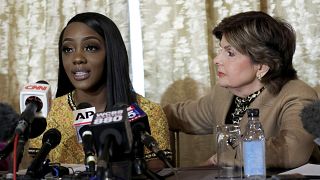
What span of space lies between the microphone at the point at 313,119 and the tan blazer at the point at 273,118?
0.48m

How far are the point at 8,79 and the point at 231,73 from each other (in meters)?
1.46

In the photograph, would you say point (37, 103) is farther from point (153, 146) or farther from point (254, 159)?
point (254, 159)

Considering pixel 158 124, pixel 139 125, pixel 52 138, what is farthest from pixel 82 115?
pixel 158 124

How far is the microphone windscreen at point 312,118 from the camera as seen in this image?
1.72m

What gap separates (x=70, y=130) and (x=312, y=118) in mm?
1187

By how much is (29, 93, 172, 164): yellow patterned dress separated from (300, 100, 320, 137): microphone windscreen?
32.8 inches

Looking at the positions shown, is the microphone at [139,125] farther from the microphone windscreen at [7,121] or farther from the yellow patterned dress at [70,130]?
the yellow patterned dress at [70,130]

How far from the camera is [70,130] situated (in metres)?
2.58

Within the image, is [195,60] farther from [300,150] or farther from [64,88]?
[300,150]

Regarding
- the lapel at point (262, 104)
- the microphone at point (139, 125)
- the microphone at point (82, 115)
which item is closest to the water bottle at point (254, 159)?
the microphone at point (139, 125)

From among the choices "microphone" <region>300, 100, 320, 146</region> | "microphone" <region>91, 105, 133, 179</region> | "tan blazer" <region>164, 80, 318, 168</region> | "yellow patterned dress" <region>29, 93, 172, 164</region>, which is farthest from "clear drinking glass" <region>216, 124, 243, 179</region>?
"microphone" <region>91, 105, 133, 179</region>

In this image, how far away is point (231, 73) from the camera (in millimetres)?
2498

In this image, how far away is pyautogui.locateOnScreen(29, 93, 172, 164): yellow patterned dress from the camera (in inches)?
99.6

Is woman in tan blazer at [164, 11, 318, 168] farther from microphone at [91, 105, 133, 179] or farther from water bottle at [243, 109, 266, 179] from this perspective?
microphone at [91, 105, 133, 179]
